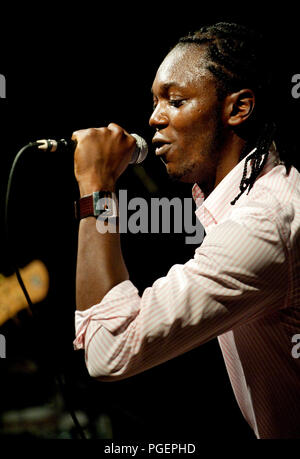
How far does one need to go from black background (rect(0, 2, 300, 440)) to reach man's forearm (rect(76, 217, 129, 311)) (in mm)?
1209

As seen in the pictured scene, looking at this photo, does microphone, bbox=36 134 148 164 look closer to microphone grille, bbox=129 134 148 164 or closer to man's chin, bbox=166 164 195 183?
microphone grille, bbox=129 134 148 164

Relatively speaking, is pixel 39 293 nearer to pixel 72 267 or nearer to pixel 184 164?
pixel 72 267

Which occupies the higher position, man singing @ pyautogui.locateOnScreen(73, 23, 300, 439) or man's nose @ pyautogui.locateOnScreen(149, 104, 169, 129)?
man's nose @ pyautogui.locateOnScreen(149, 104, 169, 129)

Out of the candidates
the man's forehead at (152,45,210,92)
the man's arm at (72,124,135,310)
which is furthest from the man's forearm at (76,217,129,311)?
the man's forehead at (152,45,210,92)

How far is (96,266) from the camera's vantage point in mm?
1123

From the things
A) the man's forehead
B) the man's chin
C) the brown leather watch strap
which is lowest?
the brown leather watch strap

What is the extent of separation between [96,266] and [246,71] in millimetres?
825

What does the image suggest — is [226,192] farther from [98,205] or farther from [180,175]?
[98,205]

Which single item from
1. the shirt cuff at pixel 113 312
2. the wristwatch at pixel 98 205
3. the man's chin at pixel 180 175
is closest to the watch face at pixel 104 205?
the wristwatch at pixel 98 205

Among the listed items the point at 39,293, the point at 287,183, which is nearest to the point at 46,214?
the point at 39,293

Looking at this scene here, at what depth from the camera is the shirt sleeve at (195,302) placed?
39.7 inches

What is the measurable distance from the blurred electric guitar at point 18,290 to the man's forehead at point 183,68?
2625 mm

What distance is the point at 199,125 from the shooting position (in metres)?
1.44

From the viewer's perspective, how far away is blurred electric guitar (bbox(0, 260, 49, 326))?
3.91 meters
